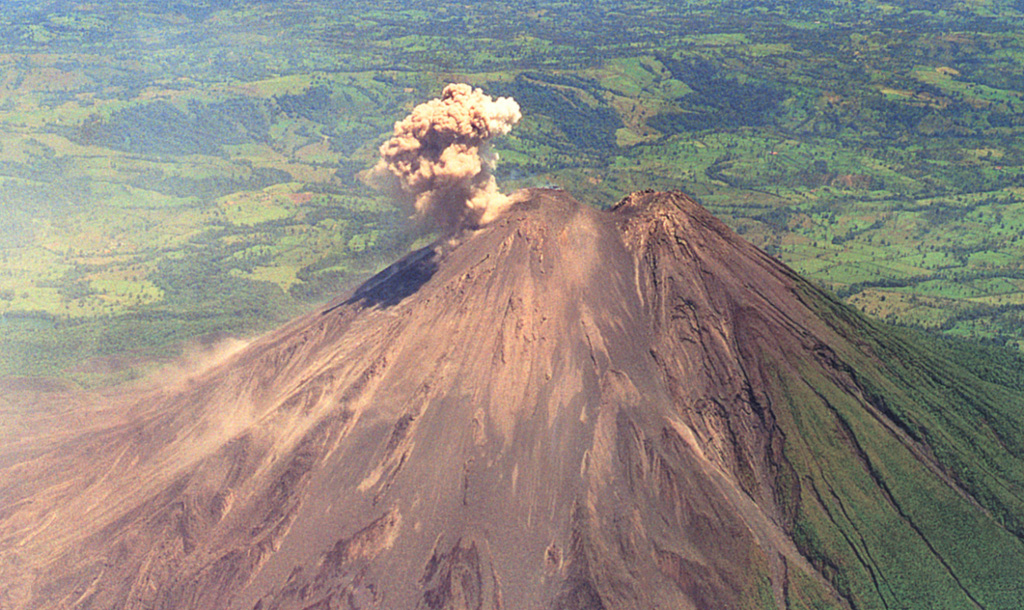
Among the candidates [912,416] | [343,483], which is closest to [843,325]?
[912,416]

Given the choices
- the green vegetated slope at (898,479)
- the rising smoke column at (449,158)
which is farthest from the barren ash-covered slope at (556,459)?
the rising smoke column at (449,158)

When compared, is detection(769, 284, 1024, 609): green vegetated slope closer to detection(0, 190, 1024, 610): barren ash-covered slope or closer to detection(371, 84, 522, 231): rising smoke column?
detection(0, 190, 1024, 610): barren ash-covered slope

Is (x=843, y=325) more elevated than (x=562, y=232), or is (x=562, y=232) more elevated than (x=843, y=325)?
(x=562, y=232)

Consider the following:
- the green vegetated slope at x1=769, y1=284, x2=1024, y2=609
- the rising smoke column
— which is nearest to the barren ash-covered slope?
the green vegetated slope at x1=769, y1=284, x2=1024, y2=609

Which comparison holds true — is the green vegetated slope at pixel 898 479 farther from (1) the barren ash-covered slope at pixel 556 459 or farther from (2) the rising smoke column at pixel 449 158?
(2) the rising smoke column at pixel 449 158

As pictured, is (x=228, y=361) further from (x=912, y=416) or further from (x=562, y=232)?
(x=912, y=416)

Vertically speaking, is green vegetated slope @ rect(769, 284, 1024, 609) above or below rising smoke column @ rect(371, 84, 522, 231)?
below
